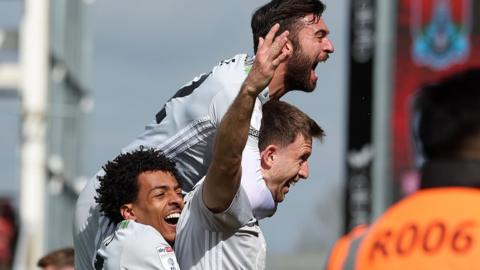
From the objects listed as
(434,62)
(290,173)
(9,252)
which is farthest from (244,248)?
(434,62)

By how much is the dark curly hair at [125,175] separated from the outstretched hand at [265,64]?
76 centimetres

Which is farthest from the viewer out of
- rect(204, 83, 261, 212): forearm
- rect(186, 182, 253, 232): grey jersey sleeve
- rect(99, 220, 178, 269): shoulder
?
rect(99, 220, 178, 269): shoulder

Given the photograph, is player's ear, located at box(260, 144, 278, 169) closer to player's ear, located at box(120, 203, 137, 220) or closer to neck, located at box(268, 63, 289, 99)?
neck, located at box(268, 63, 289, 99)

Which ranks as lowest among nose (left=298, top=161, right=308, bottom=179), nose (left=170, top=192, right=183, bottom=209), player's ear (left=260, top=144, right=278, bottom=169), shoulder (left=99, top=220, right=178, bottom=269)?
shoulder (left=99, top=220, right=178, bottom=269)

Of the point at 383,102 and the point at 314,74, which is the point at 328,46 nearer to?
the point at 314,74

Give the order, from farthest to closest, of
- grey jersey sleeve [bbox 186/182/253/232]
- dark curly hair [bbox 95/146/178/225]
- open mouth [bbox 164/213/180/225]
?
dark curly hair [bbox 95/146/178/225]
open mouth [bbox 164/213/180/225]
grey jersey sleeve [bbox 186/182/253/232]

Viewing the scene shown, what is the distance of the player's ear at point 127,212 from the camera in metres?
5.38

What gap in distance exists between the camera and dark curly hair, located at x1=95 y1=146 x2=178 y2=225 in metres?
5.41

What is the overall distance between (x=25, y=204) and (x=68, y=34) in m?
4.00

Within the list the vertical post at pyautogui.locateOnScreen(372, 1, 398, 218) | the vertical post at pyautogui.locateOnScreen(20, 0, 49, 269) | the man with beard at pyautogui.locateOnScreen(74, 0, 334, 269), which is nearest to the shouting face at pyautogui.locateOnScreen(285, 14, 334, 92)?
→ the man with beard at pyautogui.locateOnScreen(74, 0, 334, 269)

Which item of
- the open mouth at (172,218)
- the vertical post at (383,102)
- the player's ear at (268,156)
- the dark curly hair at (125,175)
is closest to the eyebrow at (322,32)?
the player's ear at (268,156)

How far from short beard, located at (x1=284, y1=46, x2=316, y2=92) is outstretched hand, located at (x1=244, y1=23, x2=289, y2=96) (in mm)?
630

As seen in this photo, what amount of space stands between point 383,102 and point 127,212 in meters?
20.5

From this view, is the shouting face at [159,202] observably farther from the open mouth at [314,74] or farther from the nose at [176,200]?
the open mouth at [314,74]
